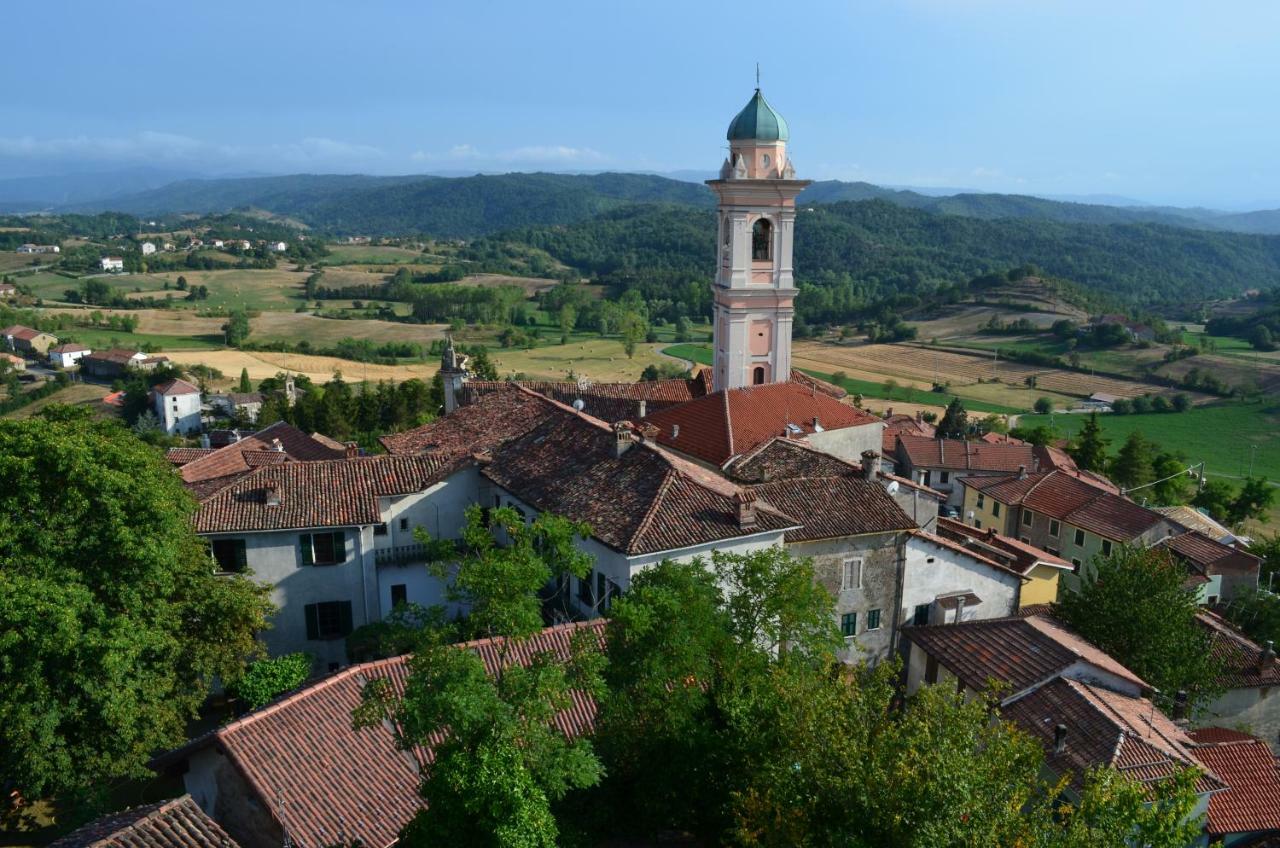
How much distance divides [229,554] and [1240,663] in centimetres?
3380

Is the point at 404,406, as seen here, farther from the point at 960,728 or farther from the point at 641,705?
the point at 960,728

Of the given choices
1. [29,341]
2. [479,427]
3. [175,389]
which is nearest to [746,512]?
[479,427]

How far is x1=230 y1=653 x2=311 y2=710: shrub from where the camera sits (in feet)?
84.7

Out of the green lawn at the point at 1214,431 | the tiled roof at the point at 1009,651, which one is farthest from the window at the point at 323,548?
the green lawn at the point at 1214,431

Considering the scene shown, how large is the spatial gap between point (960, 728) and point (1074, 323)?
15917 centimetres

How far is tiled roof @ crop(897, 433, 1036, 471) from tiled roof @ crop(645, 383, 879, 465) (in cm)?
2121

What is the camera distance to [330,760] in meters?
20.1

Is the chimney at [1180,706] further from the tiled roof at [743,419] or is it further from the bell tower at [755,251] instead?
the bell tower at [755,251]

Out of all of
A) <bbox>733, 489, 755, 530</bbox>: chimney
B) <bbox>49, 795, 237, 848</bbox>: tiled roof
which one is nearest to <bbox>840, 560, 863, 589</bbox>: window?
<bbox>733, 489, 755, 530</bbox>: chimney

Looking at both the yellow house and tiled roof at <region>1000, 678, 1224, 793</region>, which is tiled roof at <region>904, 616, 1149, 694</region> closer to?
tiled roof at <region>1000, 678, 1224, 793</region>

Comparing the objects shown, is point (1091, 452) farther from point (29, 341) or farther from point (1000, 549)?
point (29, 341)

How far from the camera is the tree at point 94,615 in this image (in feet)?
64.4

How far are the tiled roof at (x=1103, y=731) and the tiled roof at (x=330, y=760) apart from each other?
1132cm

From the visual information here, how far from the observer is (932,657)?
27.7 meters
